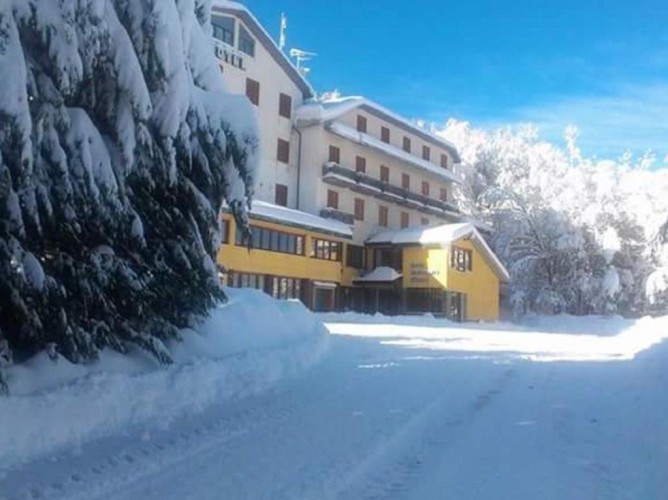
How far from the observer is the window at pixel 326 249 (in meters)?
39.4

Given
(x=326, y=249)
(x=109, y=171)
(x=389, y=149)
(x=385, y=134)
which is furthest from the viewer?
(x=385, y=134)

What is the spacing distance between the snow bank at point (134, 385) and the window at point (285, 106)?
28997mm

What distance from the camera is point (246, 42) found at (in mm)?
38719

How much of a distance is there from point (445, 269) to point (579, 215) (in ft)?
44.2

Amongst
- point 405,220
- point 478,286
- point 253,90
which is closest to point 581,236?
point 478,286

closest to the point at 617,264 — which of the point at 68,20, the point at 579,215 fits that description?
the point at 579,215

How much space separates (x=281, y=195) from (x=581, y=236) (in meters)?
20.7

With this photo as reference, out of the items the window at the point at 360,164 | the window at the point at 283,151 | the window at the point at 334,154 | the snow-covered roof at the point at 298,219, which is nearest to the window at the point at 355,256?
the snow-covered roof at the point at 298,219

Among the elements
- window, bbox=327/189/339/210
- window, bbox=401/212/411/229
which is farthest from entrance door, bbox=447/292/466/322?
window, bbox=327/189/339/210

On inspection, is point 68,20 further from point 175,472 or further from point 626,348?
point 626,348

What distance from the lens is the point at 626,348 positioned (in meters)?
21.8

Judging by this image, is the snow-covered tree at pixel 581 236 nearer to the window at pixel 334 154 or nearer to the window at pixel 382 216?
the window at pixel 382 216

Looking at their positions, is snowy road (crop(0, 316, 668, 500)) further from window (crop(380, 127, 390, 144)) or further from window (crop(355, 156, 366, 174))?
window (crop(380, 127, 390, 144))

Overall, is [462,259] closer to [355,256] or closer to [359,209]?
[355,256]
